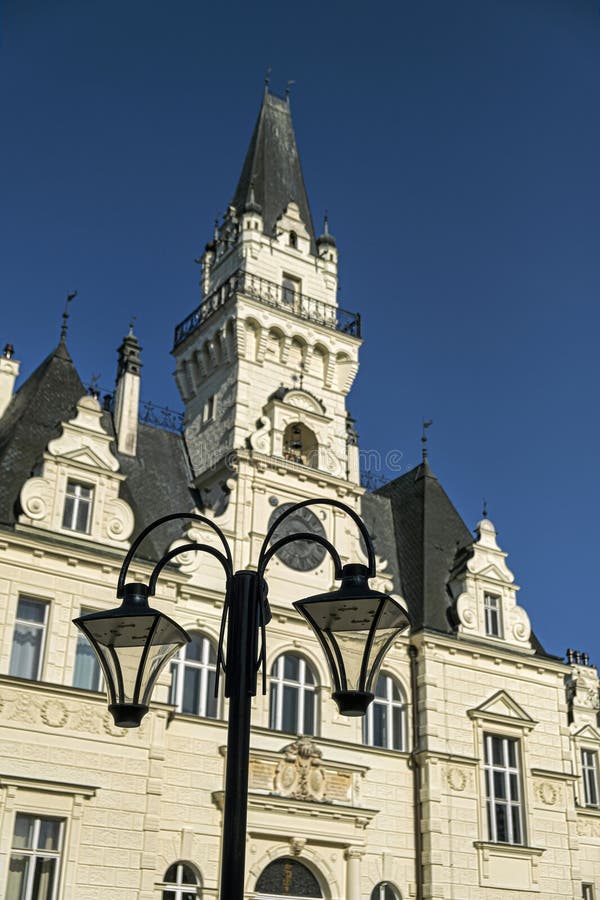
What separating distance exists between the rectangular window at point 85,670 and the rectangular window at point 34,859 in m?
3.00

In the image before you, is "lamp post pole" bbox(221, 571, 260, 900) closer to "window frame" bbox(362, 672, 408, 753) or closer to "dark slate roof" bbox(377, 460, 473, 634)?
"window frame" bbox(362, 672, 408, 753)

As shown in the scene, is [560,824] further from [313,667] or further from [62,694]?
[62,694]

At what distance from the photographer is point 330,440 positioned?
3234cm

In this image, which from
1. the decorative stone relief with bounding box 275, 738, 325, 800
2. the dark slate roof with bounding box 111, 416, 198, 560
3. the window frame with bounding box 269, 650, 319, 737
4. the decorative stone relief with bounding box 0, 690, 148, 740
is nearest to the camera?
the decorative stone relief with bounding box 0, 690, 148, 740

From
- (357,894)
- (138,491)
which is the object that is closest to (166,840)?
(357,894)

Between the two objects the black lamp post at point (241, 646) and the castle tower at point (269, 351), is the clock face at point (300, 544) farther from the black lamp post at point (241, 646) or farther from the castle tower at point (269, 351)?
the black lamp post at point (241, 646)

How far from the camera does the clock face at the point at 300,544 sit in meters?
29.2

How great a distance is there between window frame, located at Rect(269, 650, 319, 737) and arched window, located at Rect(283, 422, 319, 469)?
20.8 ft

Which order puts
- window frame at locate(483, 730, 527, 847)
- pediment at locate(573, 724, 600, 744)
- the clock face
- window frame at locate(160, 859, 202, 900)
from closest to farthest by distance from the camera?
window frame at locate(160, 859, 202, 900) → window frame at locate(483, 730, 527, 847) → the clock face → pediment at locate(573, 724, 600, 744)

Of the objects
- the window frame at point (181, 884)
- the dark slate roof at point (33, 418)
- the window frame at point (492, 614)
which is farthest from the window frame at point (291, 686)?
the dark slate roof at point (33, 418)

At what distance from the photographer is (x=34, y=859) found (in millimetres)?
21453

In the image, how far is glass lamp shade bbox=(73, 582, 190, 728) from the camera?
838cm

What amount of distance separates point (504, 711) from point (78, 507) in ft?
46.3

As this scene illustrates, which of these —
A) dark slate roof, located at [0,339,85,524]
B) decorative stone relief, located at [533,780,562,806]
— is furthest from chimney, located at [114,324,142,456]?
decorative stone relief, located at [533,780,562,806]
